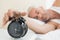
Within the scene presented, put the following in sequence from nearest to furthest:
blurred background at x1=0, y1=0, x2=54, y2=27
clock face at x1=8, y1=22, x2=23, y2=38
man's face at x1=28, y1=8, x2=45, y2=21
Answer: clock face at x1=8, y1=22, x2=23, y2=38 → man's face at x1=28, y1=8, x2=45, y2=21 → blurred background at x1=0, y1=0, x2=54, y2=27

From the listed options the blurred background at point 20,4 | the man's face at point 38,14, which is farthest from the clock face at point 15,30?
the blurred background at point 20,4

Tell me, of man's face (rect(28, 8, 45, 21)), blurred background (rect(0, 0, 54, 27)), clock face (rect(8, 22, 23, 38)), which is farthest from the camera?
blurred background (rect(0, 0, 54, 27))

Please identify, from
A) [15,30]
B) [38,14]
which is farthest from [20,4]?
[15,30]

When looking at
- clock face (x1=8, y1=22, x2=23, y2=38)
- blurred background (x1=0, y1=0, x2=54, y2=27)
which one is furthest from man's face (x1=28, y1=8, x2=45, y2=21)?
clock face (x1=8, y1=22, x2=23, y2=38)

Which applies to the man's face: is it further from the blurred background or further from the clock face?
the clock face

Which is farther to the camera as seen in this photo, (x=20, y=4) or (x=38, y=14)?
(x=20, y=4)

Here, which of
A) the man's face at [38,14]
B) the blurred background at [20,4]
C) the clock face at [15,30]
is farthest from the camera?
the blurred background at [20,4]

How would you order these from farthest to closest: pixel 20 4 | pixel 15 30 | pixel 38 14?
pixel 20 4, pixel 38 14, pixel 15 30

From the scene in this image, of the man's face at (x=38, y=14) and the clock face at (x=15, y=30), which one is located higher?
the clock face at (x=15, y=30)

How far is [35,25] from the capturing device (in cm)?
141

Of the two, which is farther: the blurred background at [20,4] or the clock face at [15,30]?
the blurred background at [20,4]

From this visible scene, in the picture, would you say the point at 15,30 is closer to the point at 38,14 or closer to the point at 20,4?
the point at 38,14

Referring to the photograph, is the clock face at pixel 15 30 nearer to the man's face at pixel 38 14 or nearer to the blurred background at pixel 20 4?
the man's face at pixel 38 14

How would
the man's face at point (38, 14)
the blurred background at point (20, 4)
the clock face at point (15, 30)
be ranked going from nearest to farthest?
the clock face at point (15, 30)
the man's face at point (38, 14)
the blurred background at point (20, 4)
